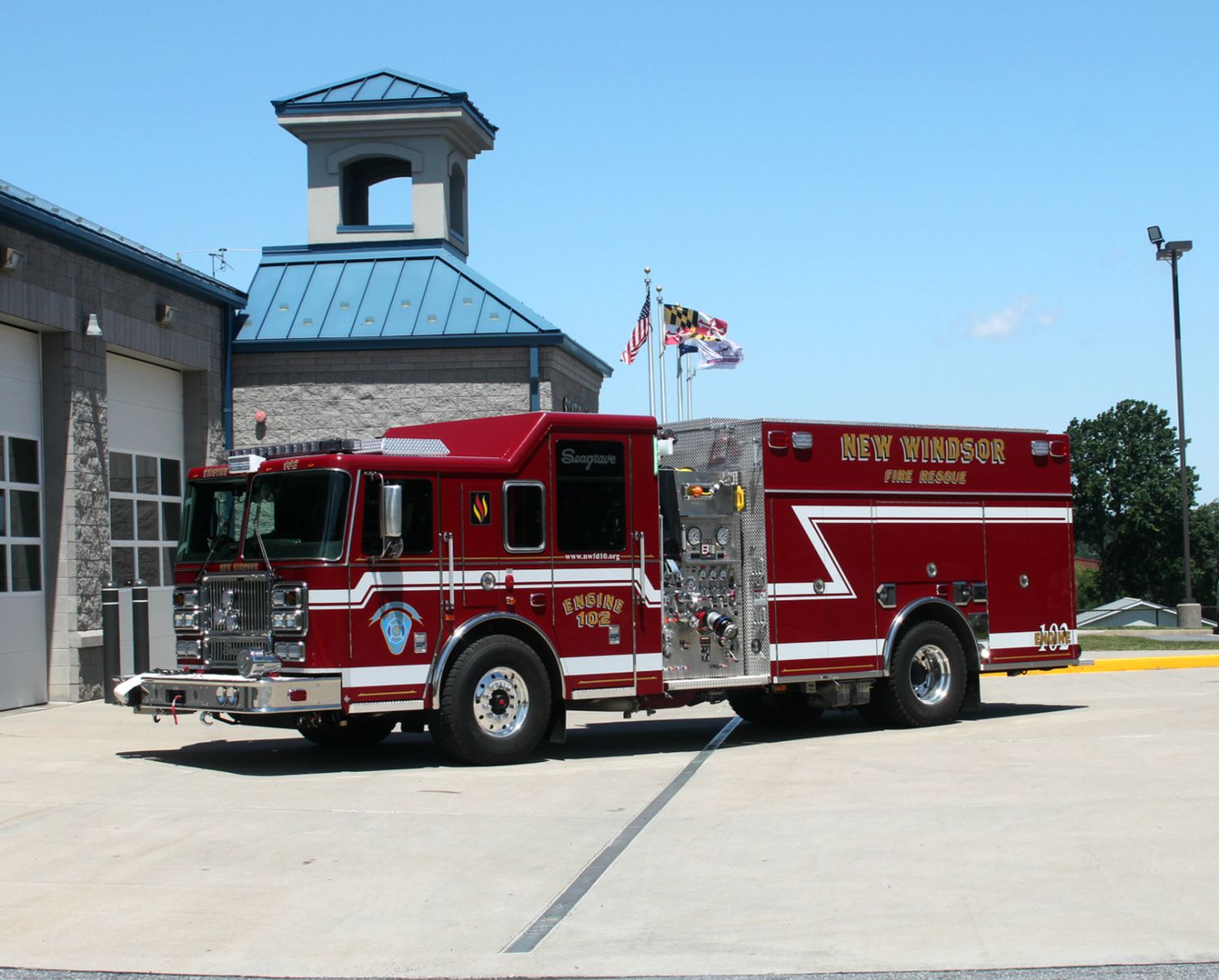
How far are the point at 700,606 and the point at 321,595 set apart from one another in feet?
12.3

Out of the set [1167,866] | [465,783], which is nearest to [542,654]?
[465,783]

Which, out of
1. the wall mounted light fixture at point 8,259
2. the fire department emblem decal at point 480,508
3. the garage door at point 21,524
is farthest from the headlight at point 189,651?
the wall mounted light fixture at point 8,259

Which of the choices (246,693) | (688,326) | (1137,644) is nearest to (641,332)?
(688,326)

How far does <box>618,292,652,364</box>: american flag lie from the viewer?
28484 millimetres

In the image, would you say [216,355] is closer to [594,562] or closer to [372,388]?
[372,388]

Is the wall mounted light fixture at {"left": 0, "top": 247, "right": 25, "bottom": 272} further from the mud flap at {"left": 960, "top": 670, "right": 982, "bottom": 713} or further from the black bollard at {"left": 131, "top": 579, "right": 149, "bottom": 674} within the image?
the mud flap at {"left": 960, "top": 670, "right": 982, "bottom": 713}

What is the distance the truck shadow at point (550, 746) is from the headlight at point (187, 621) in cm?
113

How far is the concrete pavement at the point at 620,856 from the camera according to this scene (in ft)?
22.0

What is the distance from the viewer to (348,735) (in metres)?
14.0

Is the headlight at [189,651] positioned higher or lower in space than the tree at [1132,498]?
lower

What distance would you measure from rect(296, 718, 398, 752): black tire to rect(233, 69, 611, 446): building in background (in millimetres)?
8770

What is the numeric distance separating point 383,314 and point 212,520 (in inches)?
408

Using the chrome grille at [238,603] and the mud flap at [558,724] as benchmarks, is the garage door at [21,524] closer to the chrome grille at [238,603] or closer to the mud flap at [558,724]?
the chrome grille at [238,603]

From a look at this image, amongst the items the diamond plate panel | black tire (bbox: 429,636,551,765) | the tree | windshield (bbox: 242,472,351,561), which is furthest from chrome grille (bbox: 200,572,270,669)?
the tree
